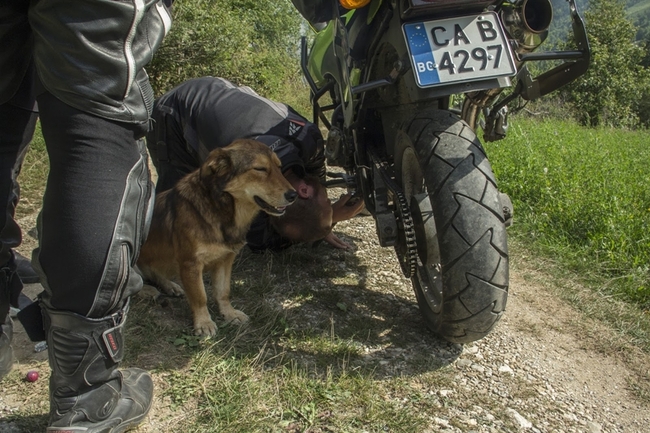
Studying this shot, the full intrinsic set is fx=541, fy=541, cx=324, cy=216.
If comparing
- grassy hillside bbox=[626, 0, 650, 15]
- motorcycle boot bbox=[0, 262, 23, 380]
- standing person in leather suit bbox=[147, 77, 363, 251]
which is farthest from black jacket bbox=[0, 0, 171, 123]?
grassy hillside bbox=[626, 0, 650, 15]

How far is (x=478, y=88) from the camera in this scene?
7.12 ft

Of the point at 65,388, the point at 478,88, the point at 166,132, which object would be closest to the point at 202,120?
the point at 166,132

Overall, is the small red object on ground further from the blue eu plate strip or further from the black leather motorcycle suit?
the blue eu plate strip

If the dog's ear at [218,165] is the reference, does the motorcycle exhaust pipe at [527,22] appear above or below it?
above

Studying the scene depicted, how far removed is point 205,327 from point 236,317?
201 millimetres

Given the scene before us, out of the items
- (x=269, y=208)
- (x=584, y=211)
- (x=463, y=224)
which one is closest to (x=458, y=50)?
(x=463, y=224)

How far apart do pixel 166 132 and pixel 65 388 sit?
7.98 feet

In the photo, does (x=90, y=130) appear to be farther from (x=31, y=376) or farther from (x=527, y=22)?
(x=527, y=22)

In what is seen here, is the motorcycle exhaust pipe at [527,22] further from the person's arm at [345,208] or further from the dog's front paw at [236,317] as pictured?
the dog's front paw at [236,317]

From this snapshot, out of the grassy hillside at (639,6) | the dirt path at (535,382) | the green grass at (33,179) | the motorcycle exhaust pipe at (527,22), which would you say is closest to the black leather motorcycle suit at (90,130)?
the dirt path at (535,382)

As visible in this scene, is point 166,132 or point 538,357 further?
point 166,132

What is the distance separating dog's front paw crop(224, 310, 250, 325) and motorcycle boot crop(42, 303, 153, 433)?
106 cm

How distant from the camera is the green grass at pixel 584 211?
131 inches

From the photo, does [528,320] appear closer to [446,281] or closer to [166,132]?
[446,281]
